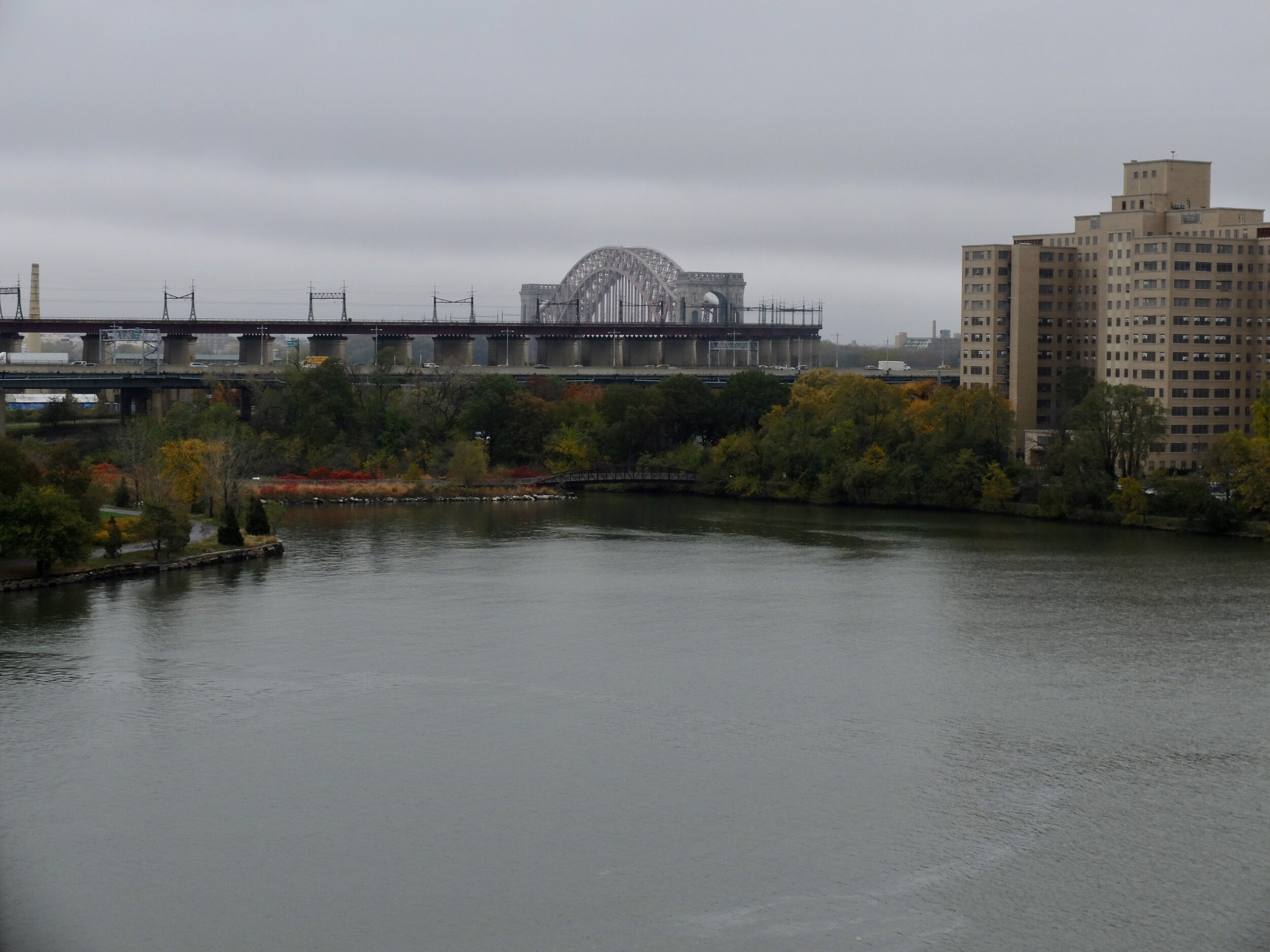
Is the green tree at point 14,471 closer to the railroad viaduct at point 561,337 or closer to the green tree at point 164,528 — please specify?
the green tree at point 164,528

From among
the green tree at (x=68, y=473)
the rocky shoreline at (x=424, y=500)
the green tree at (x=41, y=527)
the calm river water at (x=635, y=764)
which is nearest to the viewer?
the calm river water at (x=635, y=764)

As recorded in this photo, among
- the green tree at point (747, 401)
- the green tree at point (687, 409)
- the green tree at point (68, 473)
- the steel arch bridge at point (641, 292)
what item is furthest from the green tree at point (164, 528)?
the steel arch bridge at point (641, 292)

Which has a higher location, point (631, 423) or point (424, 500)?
point (631, 423)

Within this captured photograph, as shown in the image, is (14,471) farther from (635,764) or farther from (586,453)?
(586,453)

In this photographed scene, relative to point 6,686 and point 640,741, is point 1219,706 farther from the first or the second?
point 6,686

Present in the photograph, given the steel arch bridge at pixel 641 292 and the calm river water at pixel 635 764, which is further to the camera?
the steel arch bridge at pixel 641 292

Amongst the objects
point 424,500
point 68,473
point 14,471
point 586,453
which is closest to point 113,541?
point 68,473

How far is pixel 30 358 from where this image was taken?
64500mm

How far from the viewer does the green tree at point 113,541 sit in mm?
26328

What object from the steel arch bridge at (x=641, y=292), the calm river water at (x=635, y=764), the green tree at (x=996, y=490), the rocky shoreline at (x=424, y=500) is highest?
the steel arch bridge at (x=641, y=292)

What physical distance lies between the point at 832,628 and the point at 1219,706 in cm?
582

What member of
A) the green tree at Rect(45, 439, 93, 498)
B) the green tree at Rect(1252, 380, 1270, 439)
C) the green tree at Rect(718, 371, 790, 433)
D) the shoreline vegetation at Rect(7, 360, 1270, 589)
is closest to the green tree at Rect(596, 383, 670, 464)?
the shoreline vegetation at Rect(7, 360, 1270, 589)

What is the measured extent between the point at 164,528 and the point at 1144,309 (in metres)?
27.7

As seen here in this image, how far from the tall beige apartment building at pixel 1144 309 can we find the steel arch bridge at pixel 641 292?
3604 centimetres
